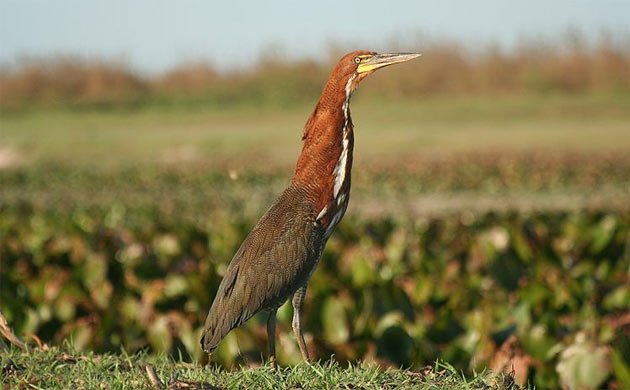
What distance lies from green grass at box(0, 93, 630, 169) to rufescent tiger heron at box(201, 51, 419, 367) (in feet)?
69.6

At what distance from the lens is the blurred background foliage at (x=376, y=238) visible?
5137 mm

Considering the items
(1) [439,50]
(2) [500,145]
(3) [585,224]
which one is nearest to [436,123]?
(1) [439,50]

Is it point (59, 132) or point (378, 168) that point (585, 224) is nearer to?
point (378, 168)

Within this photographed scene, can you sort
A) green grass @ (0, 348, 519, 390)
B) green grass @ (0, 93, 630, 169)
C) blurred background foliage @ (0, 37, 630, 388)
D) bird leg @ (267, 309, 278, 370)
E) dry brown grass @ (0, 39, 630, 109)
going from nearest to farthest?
green grass @ (0, 348, 519, 390) → bird leg @ (267, 309, 278, 370) → blurred background foliage @ (0, 37, 630, 388) → green grass @ (0, 93, 630, 169) → dry brown grass @ (0, 39, 630, 109)

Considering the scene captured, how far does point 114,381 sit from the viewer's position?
3.50 meters

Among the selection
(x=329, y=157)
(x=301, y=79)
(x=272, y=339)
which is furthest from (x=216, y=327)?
(x=301, y=79)

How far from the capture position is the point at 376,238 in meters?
8.09

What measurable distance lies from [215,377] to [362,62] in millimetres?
1131

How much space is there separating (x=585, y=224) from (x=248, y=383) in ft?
16.7

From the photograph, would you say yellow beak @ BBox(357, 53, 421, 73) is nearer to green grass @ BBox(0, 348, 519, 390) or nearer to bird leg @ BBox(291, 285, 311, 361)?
bird leg @ BBox(291, 285, 311, 361)

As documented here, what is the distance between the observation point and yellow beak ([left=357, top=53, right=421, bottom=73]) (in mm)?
3863

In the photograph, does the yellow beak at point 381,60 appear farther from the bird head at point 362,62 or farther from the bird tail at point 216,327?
the bird tail at point 216,327

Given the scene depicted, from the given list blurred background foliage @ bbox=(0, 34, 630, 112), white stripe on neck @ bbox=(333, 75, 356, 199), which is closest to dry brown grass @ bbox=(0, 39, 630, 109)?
blurred background foliage @ bbox=(0, 34, 630, 112)

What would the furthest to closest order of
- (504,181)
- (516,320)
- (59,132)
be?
(59,132), (504,181), (516,320)
